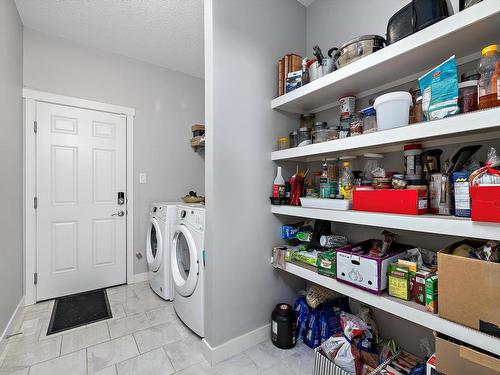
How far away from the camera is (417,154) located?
48.1 inches

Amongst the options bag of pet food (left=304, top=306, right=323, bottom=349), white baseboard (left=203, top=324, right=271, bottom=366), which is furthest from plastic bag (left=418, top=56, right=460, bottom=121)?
white baseboard (left=203, top=324, right=271, bottom=366)

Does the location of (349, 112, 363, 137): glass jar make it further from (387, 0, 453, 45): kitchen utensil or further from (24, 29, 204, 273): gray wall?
(24, 29, 204, 273): gray wall

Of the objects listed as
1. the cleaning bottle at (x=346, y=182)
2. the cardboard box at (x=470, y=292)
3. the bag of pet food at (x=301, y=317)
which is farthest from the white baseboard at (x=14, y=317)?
the cardboard box at (x=470, y=292)

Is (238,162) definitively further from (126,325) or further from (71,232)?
(71,232)

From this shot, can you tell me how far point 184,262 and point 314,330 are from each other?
3.88ft

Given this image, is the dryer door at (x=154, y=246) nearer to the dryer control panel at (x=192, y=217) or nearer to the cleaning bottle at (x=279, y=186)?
the dryer control panel at (x=192, y=217)

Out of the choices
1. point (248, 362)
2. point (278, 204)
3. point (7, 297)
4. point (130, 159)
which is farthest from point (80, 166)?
point (248, 362)

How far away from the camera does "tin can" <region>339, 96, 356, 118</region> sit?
1.54 meters

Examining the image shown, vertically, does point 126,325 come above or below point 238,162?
below

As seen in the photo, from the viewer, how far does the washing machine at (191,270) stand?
1704mm

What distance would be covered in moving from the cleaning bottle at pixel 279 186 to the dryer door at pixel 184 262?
0.73 metres

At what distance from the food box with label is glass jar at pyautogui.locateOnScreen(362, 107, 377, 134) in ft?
2.23

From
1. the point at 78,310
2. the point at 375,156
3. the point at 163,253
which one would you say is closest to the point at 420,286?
the point at 375,156

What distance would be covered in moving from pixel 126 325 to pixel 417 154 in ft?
8.04
